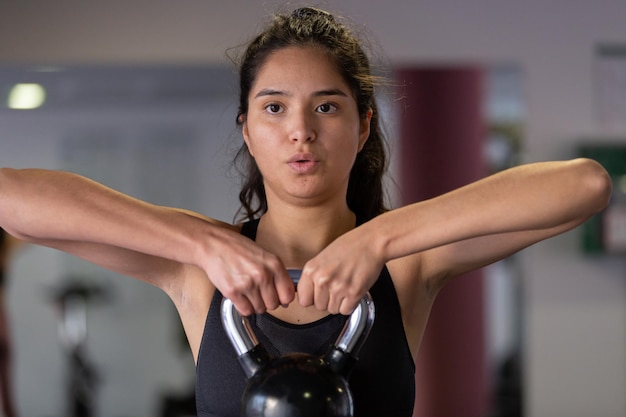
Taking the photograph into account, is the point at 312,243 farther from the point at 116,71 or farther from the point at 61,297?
the point at 61,297

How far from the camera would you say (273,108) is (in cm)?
139

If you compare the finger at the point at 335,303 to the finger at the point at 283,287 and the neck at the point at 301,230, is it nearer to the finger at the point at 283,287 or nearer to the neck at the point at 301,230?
the finger at the point at 283,287

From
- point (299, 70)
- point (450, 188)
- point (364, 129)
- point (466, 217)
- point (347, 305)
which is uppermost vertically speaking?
point (299, 70)

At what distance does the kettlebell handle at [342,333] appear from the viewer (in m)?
1.17

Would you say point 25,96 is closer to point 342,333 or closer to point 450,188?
point 450,188

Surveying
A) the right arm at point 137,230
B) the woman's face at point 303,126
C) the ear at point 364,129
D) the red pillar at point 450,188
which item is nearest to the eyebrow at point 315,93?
the woman's face at point 303,126

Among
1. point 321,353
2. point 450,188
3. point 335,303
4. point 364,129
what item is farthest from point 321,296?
point 450,188

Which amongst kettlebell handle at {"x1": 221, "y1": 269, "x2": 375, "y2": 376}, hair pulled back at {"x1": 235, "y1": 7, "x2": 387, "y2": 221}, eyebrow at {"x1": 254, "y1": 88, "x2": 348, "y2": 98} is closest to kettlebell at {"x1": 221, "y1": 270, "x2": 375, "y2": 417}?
kettlebell handle at {"x1": 221, "y1": 269, "x2": 375, "y2": 376}

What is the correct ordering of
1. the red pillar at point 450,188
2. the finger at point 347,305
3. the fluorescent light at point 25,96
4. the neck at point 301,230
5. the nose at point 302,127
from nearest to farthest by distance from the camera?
the finger at point 347,305, the nose at point 302,127, the neck at point 301,230, the fluorescent light at point 25,96, the red pillar at point 450,188

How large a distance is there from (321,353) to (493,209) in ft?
1.14

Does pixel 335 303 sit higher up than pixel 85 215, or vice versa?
pixel 85 215

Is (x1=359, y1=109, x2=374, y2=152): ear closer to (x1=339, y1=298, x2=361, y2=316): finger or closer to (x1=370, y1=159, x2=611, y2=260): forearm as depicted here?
(x1=370, y1=159, x2=611, y2=260): forearm

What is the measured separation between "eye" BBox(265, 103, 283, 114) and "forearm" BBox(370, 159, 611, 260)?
0.27 meters

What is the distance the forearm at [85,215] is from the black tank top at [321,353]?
0.73 feet
